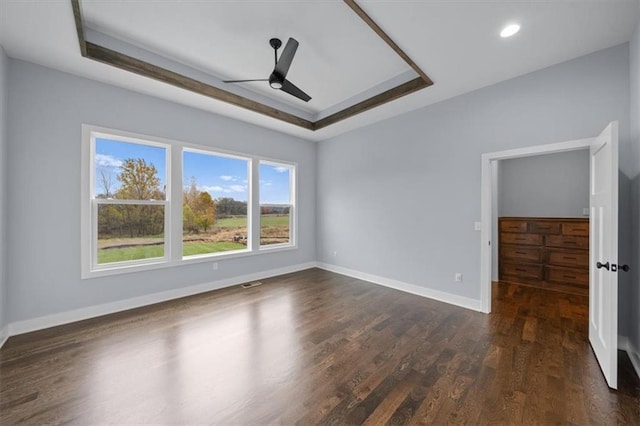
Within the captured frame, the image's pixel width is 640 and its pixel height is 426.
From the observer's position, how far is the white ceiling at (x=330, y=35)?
2.01 metres

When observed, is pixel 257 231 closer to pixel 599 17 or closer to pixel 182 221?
pixel 182 221

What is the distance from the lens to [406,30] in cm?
220

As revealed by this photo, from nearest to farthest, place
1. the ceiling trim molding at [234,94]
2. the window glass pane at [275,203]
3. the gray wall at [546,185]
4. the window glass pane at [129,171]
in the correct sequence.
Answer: the ceiling trim molding at [234,94] → the window glass pane at [129,171] → the gray wall at [546,185] → the window glass pane at [275,203]

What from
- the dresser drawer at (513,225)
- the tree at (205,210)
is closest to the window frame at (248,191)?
the tree at (205,210)

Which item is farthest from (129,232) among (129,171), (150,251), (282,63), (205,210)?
(282,63)

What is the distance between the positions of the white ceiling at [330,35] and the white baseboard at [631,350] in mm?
2827

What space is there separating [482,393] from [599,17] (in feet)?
10.5

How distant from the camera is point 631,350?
7.25 feet

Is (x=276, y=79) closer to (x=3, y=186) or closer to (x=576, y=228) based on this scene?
(x=3, y=186)

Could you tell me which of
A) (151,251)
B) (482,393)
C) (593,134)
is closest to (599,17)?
(593,134)

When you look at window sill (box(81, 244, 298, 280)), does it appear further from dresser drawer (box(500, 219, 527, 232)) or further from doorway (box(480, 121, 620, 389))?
doorway (box(480, 121, 620, 389))

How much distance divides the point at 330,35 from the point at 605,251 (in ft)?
10.5

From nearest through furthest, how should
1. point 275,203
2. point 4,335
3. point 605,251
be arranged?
point 605,251
point 4,335
point 275,203

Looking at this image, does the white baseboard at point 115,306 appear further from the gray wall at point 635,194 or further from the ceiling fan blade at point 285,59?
the gray wall at point 635,194
